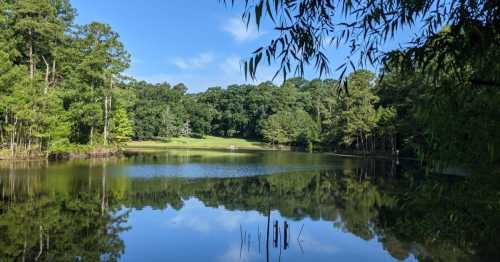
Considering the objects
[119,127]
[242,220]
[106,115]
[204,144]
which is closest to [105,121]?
[106,115]

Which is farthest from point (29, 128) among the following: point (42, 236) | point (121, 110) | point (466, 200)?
point (466, 200)

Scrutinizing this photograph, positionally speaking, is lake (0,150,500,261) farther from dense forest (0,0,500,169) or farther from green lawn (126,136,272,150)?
green lawn (126,136,272,150)

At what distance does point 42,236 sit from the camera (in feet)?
35.7

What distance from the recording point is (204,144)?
7950 centimetres

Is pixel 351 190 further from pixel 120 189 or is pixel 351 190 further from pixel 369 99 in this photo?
pixel 369 99

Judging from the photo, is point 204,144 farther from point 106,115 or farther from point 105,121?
point 105,121

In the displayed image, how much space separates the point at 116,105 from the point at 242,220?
36.1m

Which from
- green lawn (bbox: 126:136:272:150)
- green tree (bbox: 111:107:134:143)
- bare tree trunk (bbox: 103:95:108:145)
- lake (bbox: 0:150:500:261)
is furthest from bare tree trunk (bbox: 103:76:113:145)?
green lawn (bbox: 126:136:272:150)

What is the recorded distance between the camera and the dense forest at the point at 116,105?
3918 mm

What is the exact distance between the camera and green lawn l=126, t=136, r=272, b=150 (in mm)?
75000

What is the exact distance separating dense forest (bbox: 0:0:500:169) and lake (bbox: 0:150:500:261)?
3.32 ft

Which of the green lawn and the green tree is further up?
the green tree

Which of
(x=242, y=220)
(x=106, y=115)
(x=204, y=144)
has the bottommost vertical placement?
(x=242, y=220)

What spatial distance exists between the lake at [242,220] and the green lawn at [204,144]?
51765 millimetres
